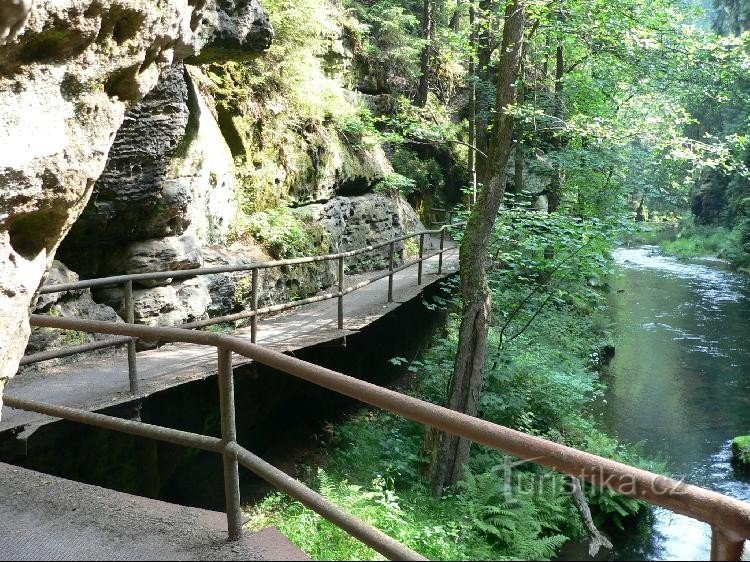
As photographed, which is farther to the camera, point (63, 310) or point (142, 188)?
point (142, 188)

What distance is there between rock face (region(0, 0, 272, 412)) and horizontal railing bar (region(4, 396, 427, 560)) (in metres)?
0.54

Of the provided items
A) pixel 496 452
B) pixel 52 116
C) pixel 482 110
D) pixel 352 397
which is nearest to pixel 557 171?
pixel 482 110

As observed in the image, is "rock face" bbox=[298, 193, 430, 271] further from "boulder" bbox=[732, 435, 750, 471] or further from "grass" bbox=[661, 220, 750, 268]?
"grass" bbox=[661, 220, 750, 268]

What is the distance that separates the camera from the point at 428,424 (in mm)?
1874

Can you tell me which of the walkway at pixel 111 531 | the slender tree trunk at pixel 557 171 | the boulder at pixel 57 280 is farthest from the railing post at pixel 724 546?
the slender tree trunk at pixel 557 171

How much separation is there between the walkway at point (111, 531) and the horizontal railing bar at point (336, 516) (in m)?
0.23

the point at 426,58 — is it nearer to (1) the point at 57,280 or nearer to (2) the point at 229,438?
(1) the point at 57,280

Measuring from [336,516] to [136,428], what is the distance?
4.34 feet

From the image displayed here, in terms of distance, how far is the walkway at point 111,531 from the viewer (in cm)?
248

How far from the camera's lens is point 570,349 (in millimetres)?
14242

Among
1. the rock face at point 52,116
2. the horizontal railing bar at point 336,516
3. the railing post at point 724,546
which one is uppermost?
the rock face at point 52,116

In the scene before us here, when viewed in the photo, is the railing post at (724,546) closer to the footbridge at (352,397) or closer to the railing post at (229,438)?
the footbridge at (352,397)

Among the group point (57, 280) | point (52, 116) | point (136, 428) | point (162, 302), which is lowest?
point (162, 302)

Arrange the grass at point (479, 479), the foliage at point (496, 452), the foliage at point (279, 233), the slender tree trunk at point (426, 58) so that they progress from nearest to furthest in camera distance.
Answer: the grass at point (479, 479), the foliage at point (496, 452), the foliage at point (279, 233), the slender tree trunk at point (426, 58)
